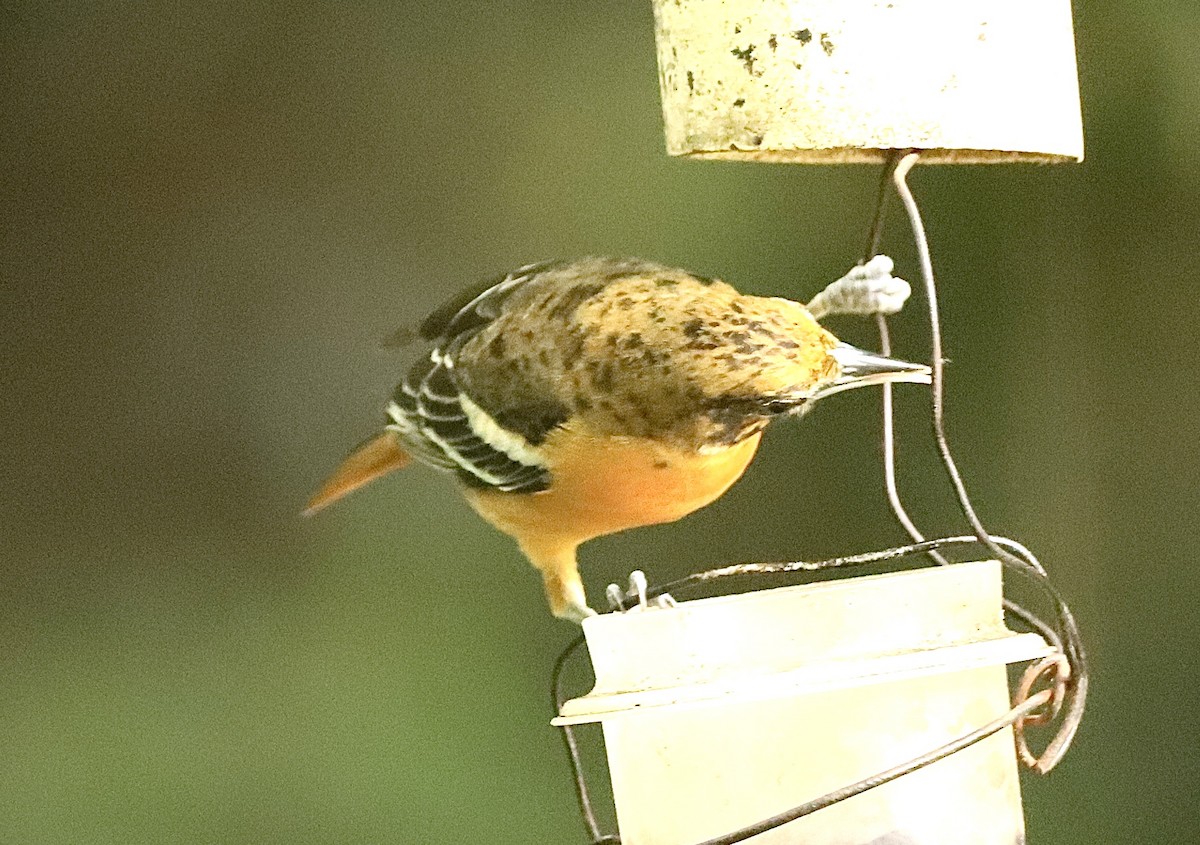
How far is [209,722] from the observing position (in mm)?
1307

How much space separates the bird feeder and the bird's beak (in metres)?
0.10

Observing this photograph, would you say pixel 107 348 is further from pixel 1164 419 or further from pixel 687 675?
pixel 1164 419

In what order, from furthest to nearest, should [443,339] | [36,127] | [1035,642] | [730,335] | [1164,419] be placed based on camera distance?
[1164,419] < [36,127] < [443,339] < [730,335] < [1035,642]

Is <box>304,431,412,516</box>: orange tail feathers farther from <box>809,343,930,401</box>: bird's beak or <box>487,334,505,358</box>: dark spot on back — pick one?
<box>809,343,930,401</box>: bird's beak

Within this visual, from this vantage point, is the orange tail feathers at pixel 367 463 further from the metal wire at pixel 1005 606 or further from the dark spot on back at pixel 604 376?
the metal wire at pixel 1005 606

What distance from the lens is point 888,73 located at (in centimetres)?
65

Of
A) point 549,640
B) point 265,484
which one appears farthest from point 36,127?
point 549,640

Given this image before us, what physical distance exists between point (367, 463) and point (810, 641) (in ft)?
1.96

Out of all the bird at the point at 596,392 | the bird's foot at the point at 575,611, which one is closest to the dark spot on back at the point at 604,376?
the bird at the point at 596,392

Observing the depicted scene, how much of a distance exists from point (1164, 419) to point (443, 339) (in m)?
0.72

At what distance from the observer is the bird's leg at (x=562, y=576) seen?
106 cm

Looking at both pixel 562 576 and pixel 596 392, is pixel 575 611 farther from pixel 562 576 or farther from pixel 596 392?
pixel 596 392

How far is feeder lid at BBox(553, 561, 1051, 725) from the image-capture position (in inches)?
23.8

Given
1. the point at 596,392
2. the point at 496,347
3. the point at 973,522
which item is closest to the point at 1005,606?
the point at 973,522
